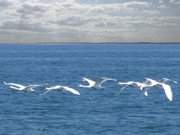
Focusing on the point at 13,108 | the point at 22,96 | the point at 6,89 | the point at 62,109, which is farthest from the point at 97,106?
the point at 6,89

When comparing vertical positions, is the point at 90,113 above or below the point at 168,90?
below

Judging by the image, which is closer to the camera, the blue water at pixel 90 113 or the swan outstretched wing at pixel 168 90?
the blue water at pixel 90 113

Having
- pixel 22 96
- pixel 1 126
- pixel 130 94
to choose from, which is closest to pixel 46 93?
pixel 22 96

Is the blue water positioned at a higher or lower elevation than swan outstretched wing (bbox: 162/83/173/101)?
lower

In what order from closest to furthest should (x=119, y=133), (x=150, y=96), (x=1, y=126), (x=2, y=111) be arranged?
1. (x=119, y=133)
2. (x=1, y=126)
3. (x=2, y=111)
4. (x=150, y=96)

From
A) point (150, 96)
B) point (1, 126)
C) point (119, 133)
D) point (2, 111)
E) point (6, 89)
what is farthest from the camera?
point (6, 89)

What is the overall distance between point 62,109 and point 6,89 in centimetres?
2176

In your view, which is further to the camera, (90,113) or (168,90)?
(168,90)

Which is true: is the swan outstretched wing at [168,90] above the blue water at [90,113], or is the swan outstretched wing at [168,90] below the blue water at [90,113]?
above

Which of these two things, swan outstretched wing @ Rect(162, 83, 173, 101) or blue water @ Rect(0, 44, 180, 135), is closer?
blue water @ Rect(0, 44, 180, 135)

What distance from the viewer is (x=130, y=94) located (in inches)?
2864

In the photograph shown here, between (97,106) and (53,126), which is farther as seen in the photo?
(97,106)

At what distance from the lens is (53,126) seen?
159 ft

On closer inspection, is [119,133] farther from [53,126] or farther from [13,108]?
[13,108]
